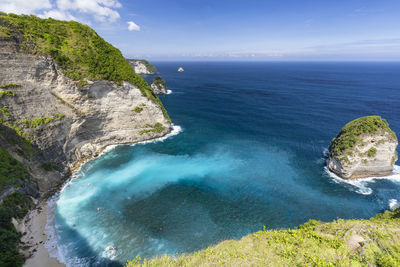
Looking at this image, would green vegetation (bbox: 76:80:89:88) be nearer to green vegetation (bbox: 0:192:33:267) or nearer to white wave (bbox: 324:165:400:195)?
green vegetation (bbox: 0:192:33:267)

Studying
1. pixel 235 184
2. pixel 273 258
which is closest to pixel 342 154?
pixel 235 184

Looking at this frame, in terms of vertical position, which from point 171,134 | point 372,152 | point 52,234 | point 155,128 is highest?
point 155,128

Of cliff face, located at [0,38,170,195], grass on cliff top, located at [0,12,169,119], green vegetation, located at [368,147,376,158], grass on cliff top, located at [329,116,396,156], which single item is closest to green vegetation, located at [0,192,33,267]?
cliff face, located at [0,38,170,195]

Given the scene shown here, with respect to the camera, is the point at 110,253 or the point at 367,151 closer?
the point at 110,253

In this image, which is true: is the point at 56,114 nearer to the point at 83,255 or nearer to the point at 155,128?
the point at 155,128

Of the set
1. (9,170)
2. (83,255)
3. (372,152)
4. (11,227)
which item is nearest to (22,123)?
(9,170)
